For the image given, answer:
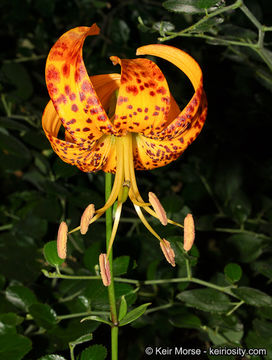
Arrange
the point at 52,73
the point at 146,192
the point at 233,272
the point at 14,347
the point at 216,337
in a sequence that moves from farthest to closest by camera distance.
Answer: the point at 146,192, the point at 216,337, the point at 233,272, the point at 14,347, the point at 52,73

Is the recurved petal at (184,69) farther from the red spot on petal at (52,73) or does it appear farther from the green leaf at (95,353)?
the green leaf at (95,353)

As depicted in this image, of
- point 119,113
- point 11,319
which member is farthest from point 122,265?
point 119,113

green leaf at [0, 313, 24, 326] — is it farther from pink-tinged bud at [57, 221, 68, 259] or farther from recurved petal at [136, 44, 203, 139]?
recurved petal at [136, 44, 203, 139]

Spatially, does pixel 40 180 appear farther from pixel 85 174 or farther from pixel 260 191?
pixel 260 191

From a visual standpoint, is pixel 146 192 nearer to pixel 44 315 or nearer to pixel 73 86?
pixel 44 315

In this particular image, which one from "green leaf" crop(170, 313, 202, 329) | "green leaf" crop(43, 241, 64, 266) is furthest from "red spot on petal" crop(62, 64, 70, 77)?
"green leaf" crop(170, 313, 202, 329)

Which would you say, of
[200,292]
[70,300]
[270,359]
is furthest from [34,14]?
[270,359]
